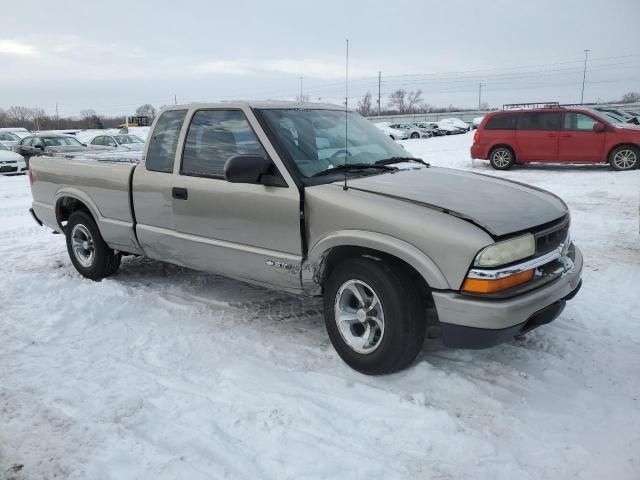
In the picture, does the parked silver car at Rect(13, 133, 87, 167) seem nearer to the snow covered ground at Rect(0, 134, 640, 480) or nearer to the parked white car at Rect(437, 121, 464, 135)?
the snow covered ground at Rect(0, 134, 640, 480)

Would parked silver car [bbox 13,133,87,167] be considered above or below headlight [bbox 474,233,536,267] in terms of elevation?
above

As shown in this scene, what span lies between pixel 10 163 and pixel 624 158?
1889 centimetres

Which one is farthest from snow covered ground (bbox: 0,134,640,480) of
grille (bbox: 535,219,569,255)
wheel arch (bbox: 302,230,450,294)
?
grille (bbox: 535,219,569,255)

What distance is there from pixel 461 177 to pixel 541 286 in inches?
48.3

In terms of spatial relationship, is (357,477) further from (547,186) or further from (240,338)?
(547,186)

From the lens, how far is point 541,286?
3.30 meters

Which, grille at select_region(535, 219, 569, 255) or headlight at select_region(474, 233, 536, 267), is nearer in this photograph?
headlight at select_region(474, 233, 536, 267)

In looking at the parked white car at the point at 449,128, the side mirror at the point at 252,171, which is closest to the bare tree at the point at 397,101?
the parked white car at the point at 449,128

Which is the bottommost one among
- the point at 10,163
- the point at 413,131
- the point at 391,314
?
the point at 391,314

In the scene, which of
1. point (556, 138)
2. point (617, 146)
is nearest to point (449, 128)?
point (556, 138)

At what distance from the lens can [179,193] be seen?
453 centimetres

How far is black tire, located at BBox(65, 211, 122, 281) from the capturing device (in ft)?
18.4

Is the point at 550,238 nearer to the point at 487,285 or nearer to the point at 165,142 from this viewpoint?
the point at 487,285

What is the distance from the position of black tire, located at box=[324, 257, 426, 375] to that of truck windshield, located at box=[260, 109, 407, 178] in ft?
2.96
